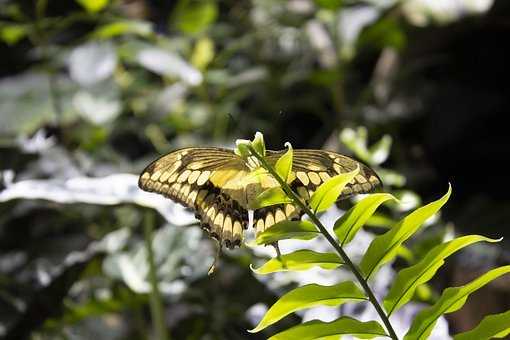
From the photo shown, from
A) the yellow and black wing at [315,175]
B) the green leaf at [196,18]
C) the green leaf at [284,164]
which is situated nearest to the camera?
the green leaf at [284,164]

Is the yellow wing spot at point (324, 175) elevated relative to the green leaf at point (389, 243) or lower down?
elevated

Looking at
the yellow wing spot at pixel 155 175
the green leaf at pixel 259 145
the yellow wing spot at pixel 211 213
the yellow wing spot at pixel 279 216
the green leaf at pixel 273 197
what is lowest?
the yellow wing spot at pixel 211 213

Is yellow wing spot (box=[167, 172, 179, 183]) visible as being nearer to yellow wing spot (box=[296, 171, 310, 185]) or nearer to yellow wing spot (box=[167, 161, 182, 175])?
yellow wing spot (box=[167, 161, 182, 175])

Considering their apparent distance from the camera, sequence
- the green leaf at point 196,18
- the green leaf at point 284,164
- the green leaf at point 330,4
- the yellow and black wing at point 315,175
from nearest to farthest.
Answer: the green leaf at point 284,164 < the yellow and black wing at point 315,175 < the green leaf at point 330,4 < the green leaf at point 196,18

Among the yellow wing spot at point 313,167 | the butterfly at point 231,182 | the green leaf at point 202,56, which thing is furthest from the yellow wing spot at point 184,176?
the green leaf at point 202,56

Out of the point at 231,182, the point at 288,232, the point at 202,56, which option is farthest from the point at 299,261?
the point at 202,56

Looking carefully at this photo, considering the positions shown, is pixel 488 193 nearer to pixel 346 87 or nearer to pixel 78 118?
pixel 346 87

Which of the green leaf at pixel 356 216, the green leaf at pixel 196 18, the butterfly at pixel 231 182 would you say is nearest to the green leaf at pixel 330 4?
the green leaf at pixel 196 18

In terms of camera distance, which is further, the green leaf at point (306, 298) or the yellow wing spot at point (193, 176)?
the yellow wing spot at point (193, 176)

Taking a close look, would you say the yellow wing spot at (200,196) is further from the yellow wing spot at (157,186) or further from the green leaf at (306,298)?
the green leaf at (306,298)
